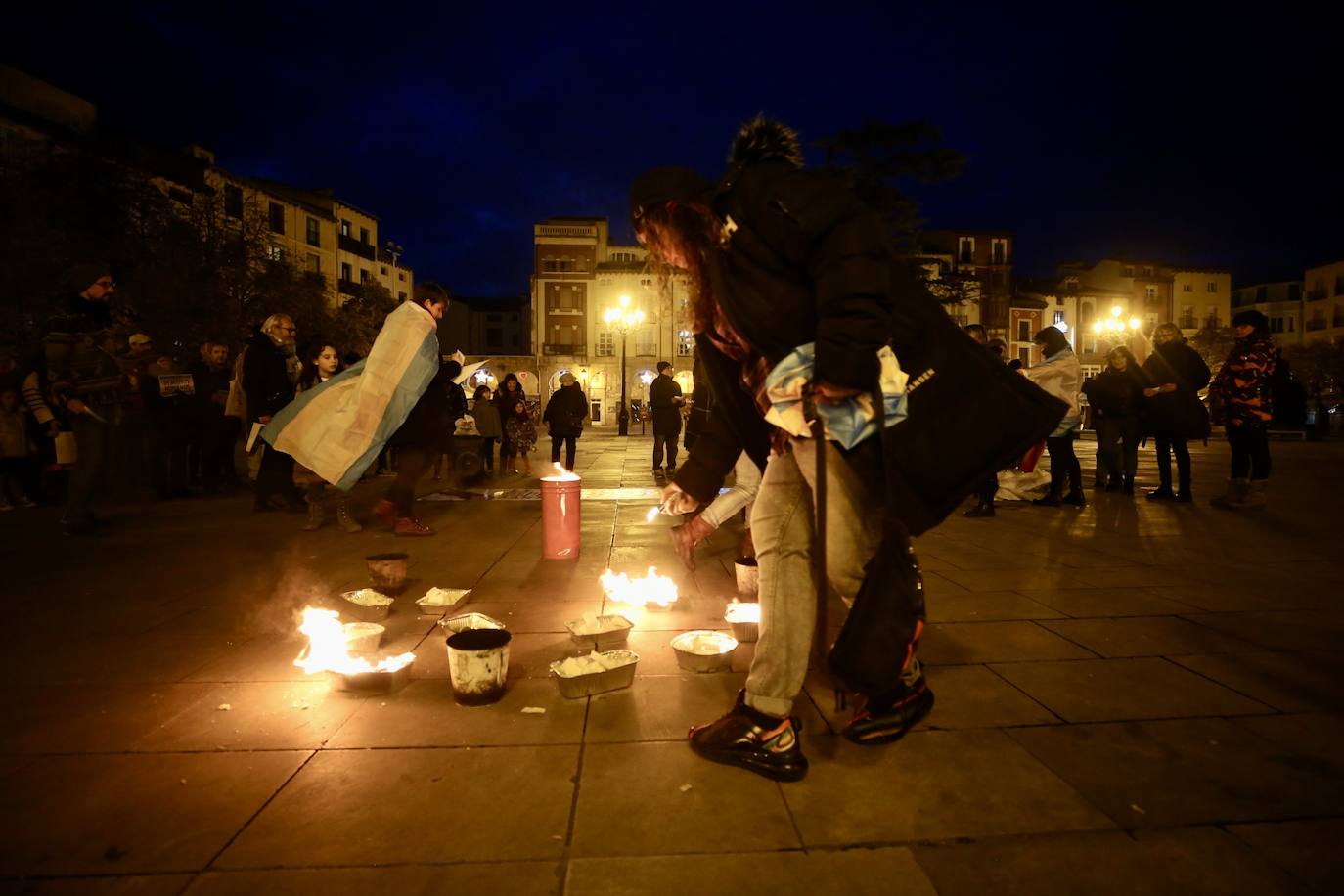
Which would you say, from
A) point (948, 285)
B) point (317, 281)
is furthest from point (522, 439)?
point (948, 285)

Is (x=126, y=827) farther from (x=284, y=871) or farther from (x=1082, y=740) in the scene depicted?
(x=1082, y=740)

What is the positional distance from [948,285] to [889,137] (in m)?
9.76

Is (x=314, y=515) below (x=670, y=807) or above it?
above

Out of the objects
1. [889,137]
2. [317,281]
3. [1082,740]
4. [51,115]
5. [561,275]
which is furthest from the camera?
[561,275]

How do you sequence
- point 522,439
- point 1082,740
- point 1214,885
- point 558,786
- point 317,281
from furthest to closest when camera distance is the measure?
point 317,281 < point 522,439 < point 1082,740 < point 558,786 < point 1214,885

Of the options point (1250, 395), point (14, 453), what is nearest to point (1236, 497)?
point (1250, 395)

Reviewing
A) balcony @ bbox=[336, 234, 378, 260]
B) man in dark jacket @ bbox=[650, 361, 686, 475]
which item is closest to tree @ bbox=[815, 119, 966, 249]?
man in dark jacket @ bbox=[650, 361, 686, 475]

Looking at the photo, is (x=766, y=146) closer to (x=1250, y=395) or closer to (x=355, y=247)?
(x=1250, y=395)

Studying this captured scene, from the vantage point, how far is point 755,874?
178cm

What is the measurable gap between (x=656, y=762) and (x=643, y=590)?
197cm

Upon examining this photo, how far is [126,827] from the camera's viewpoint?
1994 millimetres

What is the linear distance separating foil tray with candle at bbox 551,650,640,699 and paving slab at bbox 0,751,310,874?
0.92 metres

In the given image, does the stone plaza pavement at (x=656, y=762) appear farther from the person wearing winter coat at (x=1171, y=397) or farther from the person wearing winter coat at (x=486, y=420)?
the person wearing winter coat at (x=486, y=420)

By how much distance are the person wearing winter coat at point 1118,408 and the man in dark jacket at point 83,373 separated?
1055 centimetres
